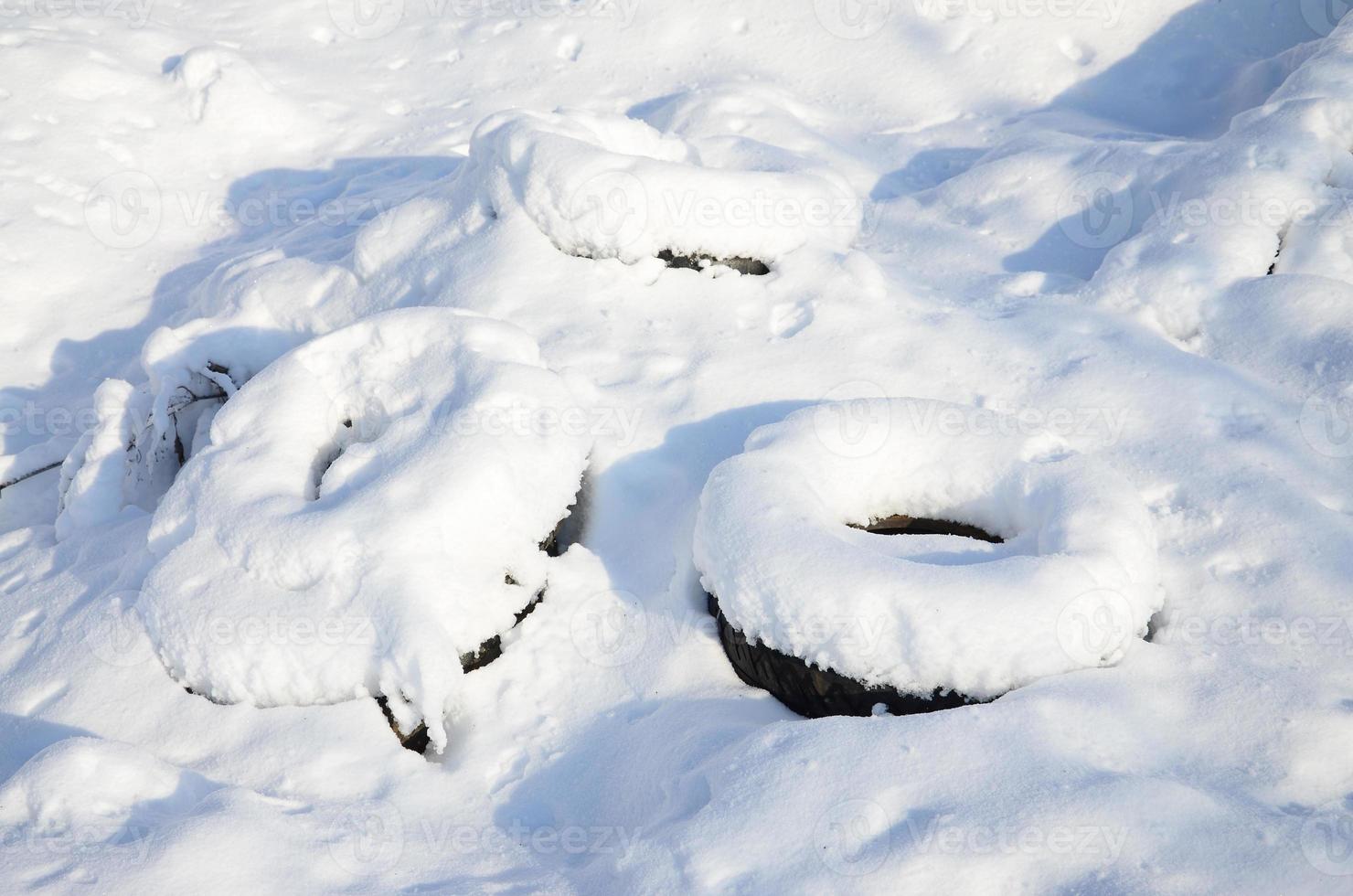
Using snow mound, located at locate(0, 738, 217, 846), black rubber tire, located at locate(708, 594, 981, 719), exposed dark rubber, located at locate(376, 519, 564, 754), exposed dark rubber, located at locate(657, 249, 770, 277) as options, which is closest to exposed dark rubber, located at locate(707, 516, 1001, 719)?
black rubber tire, located at locate(708, 594, 981, 719)

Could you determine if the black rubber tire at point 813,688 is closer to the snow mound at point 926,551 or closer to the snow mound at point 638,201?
the snow mound at point 926,551

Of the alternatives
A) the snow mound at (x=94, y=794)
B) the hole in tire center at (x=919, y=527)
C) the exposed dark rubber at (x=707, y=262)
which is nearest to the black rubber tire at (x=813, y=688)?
the hole in tire center at (x=919, y=527)

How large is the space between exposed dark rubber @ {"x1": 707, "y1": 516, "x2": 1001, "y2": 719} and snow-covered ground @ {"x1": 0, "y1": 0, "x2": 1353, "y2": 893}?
7 centimetres

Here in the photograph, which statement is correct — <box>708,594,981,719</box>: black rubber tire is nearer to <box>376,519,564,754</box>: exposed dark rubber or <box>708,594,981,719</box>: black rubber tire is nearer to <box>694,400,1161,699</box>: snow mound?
<box>694,400,1161,699</box>: snow mound

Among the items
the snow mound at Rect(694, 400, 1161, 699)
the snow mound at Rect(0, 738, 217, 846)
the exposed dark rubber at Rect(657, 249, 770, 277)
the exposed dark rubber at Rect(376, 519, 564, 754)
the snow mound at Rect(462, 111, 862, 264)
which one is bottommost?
the exposed dark rubber at Rect(376, 519, 564, 754)

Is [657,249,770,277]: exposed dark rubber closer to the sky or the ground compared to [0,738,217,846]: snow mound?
closer to the sky

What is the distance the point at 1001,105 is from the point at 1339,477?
384 centimetres

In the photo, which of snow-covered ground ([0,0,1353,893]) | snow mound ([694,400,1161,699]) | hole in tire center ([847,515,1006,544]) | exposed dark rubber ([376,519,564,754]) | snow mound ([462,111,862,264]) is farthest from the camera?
snow mound ([462,111,862,264])

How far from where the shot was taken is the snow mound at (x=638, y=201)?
4402mm

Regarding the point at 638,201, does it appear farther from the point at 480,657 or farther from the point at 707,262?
the point at 480,657

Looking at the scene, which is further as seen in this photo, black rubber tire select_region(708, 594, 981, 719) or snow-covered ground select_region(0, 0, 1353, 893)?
black rubber tire select_region(708, 594, 981, 719)

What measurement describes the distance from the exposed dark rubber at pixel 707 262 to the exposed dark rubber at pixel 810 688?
185 centimetres

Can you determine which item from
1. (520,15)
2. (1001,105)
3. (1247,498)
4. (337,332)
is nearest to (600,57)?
(520,15)

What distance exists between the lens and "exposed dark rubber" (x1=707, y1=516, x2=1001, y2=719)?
2762 millimetres
